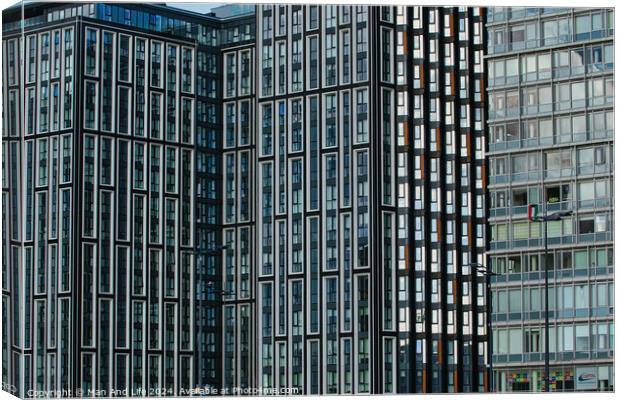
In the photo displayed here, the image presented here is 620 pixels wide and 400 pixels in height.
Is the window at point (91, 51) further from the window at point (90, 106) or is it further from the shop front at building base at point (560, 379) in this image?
the shop front at building base at point (560, 379)

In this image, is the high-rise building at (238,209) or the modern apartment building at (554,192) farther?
the high-rise building at (238,209)

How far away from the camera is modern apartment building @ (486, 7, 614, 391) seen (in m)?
118

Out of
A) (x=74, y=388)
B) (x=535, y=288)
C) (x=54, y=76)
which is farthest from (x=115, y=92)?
(x=535, y=288)

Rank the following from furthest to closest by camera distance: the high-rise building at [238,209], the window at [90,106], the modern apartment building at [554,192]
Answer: the window at [90,106] < the high-rise building at [238,209] < the modern apartment building at [554,192]

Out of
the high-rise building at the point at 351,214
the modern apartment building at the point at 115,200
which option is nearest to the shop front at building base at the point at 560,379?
the high-rise building at the point at 351,214

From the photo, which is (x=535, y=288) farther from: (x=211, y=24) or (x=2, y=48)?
(x=2, y=48)

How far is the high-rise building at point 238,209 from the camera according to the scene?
12006 cm

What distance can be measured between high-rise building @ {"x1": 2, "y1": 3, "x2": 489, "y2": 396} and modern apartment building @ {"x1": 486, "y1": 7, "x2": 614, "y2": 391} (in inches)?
48.9

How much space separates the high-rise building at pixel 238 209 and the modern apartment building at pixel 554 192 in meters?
1.24

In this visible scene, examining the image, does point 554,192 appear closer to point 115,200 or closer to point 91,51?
point 115,200

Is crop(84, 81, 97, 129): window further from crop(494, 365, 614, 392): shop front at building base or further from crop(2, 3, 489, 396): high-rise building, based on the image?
crop(494, 365, 614, 392): shop front at building base

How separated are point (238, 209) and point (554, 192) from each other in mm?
13928

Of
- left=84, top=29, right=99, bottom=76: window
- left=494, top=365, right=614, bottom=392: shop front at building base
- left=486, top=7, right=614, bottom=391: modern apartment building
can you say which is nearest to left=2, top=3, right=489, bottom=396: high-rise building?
left=84, top=29, right=99, bottom=76: window

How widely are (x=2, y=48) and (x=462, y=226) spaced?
22.2 meters
